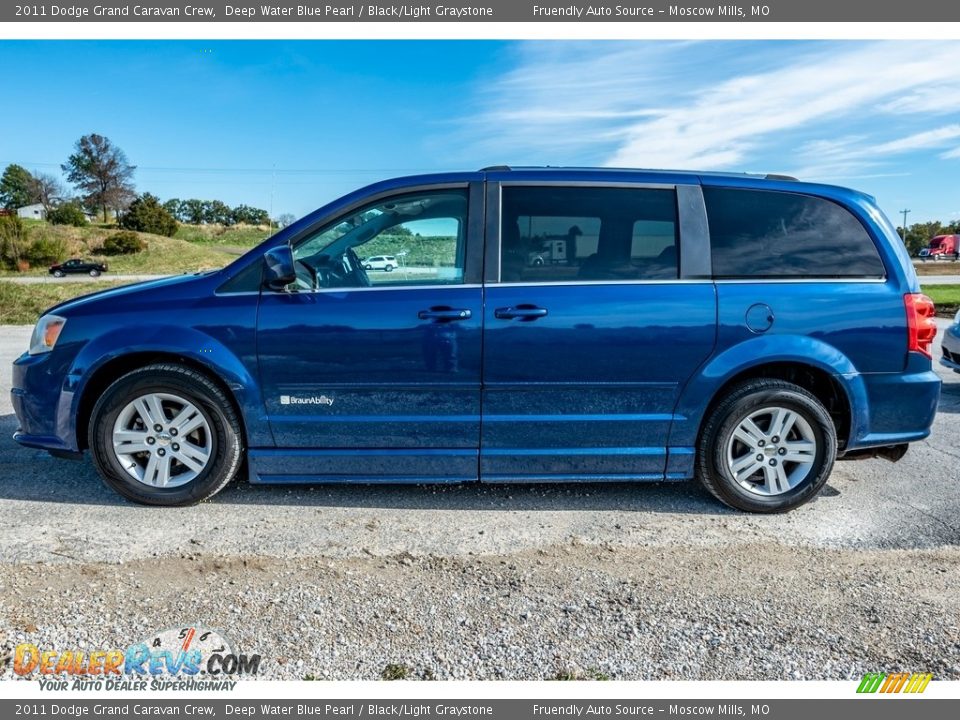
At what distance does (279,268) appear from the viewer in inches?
152

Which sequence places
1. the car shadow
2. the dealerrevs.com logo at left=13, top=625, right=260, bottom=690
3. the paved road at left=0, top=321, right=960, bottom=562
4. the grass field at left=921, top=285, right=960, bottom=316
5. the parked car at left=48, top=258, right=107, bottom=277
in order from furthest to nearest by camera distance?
the parked car at left=48, top=258, right=107, bottom=277 < the grass field at left=921, top=285, right=960, bottom=316 < the car shadow < the paved road at left=0, top=321, right=960, bottom=562 < the dealerrevs.com logo at left=13, top=625, right=260, bottom=690

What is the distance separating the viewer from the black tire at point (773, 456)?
4.02 metres

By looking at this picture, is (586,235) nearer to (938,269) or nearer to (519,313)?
(519,313)

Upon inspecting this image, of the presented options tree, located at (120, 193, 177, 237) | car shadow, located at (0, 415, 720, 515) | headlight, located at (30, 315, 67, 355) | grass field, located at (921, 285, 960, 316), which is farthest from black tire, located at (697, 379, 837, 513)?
tree, located at (120, 193, 177, 237)

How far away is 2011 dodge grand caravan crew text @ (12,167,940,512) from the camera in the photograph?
391cm

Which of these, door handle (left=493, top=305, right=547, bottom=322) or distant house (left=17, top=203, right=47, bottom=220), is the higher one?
distant house (left=17, top=203, right=47, bottom=220)

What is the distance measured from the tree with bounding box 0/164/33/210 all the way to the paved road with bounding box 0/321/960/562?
82.1 meters

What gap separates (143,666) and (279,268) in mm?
2099

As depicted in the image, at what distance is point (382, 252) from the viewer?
4.12m

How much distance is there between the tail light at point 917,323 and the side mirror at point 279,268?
11.5ft

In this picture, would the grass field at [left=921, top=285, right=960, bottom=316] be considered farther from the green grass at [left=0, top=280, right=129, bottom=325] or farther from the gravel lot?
the green grass at [left=0, top=280, right=129, bottom=325]

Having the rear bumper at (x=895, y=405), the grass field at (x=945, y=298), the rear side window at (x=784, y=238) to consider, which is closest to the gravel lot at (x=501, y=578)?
the rear bumper at (x=895, y=405)

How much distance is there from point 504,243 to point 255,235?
63208mm
